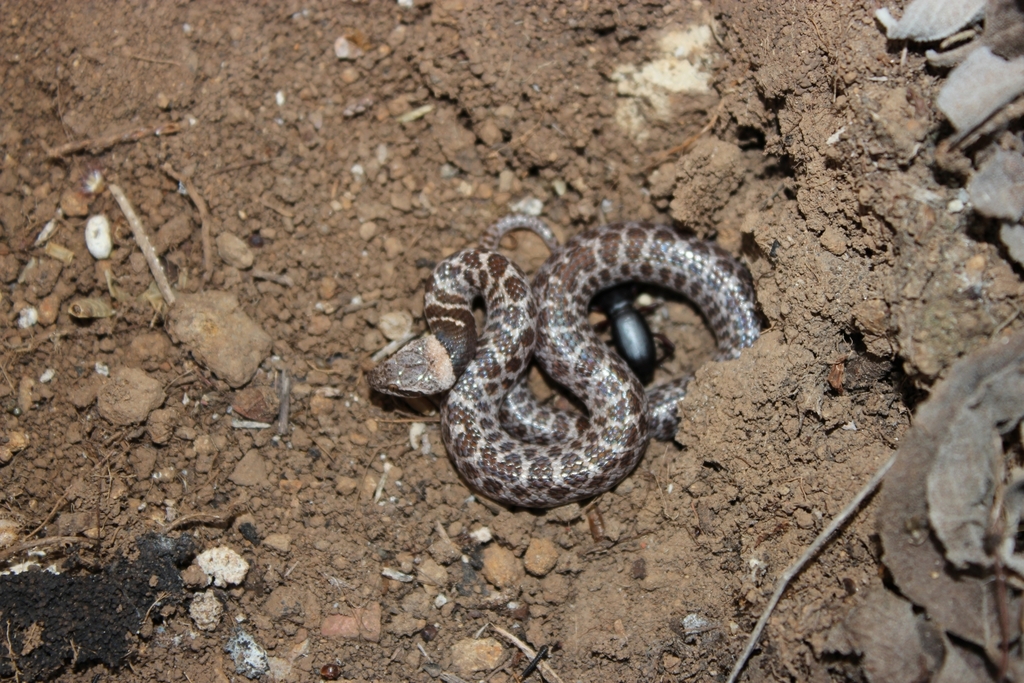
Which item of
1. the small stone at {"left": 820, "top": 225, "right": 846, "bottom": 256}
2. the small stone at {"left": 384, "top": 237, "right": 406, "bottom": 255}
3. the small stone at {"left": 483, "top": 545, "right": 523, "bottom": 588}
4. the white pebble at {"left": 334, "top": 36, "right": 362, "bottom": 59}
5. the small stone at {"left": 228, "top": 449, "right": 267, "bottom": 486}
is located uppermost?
the small stone at {"left": 820, "top": 225, "right": 846, "bottom": 256}

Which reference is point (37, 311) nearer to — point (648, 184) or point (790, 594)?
point (648, 184)

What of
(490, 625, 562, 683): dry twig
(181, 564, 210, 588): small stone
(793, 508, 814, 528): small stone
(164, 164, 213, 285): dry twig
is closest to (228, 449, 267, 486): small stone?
(181, 564, 210, 588): small stone

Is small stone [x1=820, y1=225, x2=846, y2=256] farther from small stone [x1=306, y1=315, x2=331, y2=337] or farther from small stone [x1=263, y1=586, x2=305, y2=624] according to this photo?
small stone [x1=263, y1=586, x2=305, y2=624]

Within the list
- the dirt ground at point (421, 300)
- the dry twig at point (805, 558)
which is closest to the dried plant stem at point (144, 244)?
the dirt ground at point (421, 300)

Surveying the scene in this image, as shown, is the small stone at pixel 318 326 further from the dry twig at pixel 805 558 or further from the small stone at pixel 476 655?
the dry twig at pixel 805 558

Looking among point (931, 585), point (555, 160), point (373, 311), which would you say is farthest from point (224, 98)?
point (931, 585)

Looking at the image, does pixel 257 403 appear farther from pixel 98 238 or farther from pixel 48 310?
pixel 98 238
